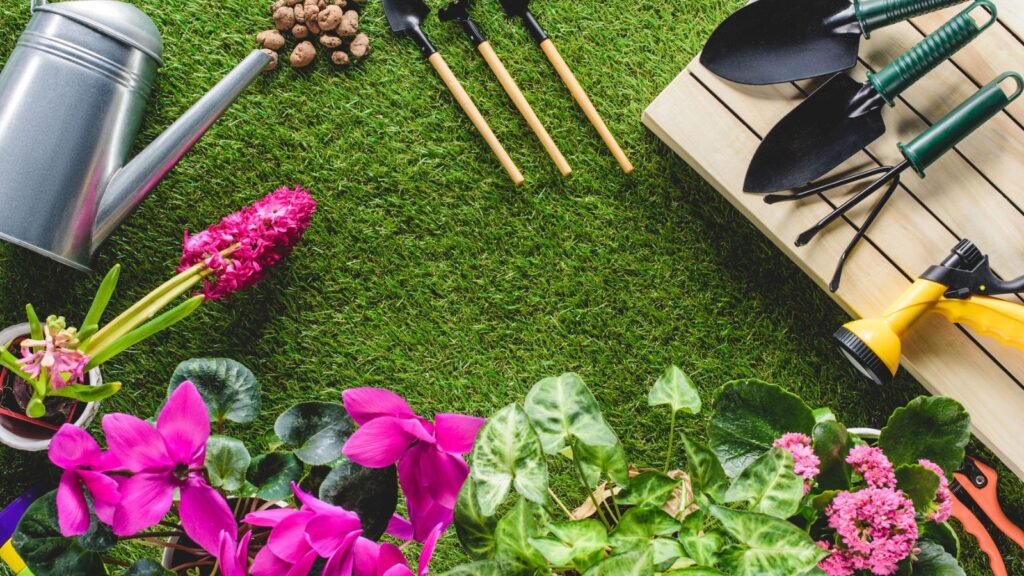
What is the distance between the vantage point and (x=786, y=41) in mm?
1142

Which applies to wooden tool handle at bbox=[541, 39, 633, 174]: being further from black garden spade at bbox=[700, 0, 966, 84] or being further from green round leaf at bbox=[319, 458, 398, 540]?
green round leaf at bbox=[319, 458, 398, 540]

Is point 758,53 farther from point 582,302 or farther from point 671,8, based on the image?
point 582,302

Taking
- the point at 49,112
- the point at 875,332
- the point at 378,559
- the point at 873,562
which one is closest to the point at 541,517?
the point at 378,559

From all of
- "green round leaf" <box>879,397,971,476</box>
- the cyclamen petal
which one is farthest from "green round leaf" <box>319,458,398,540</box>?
"green round leaf" <box>879,397,971,476</box>

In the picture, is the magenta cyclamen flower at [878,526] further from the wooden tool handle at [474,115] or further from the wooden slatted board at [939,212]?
the wooden tool handle at [474,115]

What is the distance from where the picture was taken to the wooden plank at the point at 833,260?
1127 mm

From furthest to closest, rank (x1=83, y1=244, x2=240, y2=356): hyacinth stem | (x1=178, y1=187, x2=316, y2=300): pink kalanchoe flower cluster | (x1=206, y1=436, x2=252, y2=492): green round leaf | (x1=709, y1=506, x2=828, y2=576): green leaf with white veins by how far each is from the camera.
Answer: (x1=178, y1=187, x2=316, y2=300): pink kalanchoe flower cluster, (x1=83, y1=244, x2=240, y2=356): hyacinth stem, (x1=206, y1=436, x2=252, y2=492): green round leaf, (x1=709, y1=506, x2=828, y2=576): green leaf with white veins

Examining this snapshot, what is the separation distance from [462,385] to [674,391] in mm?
628

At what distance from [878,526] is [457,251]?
0.87 meters

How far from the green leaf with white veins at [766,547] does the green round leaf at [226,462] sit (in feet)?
1.34

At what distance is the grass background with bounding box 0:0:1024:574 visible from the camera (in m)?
1.33

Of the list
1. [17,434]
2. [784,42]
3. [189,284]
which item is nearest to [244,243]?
[189,284]

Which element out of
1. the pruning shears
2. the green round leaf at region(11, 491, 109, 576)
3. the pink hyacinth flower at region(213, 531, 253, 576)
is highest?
the pink hyacinth flower at region(213, 531, 253, 576)

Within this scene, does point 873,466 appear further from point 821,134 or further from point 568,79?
point 568,79
